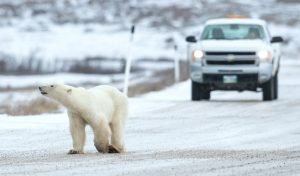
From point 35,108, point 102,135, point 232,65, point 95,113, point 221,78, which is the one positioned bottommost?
point 221,78

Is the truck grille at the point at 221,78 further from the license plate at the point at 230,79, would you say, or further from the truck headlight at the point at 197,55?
the truck headlight at the point at 197,55

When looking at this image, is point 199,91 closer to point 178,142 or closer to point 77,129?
point 178,142

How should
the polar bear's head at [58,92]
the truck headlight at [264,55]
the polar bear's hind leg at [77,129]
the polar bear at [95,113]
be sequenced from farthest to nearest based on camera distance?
1. the truck headlight at [264,55]
2. the polar bear's hind leg at [77,129]
3. the polar bear at [95,113]
4. the polar bear's head at [58,92]

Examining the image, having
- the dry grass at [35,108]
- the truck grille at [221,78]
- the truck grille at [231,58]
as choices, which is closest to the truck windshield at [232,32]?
the truck grille at [231,58]

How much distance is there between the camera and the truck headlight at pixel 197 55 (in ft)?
81.7

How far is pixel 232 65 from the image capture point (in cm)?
2483

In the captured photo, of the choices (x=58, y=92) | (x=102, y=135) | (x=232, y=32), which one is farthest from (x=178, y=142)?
(x=232, y=32)

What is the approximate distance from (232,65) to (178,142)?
31.0ft

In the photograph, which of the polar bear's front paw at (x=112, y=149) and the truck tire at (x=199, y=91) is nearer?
the polar bear's front paw at (x=112, y=149)

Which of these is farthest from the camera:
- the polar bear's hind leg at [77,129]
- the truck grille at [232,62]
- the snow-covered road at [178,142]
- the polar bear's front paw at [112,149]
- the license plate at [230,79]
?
the truck grille at [232,62]

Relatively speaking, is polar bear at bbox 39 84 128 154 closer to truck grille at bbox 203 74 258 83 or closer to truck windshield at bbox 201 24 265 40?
truck grille at bbox 203 74 258 83

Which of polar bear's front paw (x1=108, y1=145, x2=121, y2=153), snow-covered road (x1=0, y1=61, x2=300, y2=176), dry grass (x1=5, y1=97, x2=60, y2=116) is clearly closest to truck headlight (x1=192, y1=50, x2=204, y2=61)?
snow-covered road (x1=0, y1=61, x2=300, y2=176)

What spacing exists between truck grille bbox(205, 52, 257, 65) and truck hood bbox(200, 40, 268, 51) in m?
0.11

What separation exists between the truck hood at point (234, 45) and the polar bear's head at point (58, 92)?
12144mm
